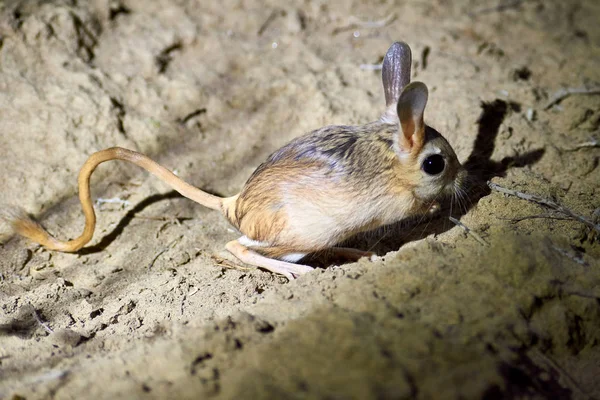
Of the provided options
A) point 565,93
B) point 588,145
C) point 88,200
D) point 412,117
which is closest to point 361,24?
point 565,93

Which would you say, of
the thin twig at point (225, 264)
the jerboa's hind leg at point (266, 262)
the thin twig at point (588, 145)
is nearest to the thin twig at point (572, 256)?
the jerboa's hind leg at point (266, 262)

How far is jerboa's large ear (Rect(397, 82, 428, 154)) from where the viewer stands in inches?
110

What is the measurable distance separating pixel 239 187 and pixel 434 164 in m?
1.57

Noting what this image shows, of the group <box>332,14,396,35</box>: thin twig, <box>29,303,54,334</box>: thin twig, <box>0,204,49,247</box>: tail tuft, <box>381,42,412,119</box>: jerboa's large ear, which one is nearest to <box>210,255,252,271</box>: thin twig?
<box>29,303,54,334</box>: thin twig

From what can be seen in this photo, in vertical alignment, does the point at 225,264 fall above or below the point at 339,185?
below

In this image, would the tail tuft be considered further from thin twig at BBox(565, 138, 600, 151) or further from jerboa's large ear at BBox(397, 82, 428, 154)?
thin twig at BBox(565, 138, 600, 151)

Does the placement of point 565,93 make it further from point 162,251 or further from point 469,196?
point 162,251

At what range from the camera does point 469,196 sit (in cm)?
351

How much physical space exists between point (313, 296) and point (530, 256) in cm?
105

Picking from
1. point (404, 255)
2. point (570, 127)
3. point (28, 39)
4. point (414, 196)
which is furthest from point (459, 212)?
point (28, 39)

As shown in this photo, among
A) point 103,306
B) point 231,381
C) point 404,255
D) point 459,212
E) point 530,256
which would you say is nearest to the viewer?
point 231,381

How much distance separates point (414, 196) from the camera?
329 centimetres

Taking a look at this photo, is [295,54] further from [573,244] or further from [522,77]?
[573,244]

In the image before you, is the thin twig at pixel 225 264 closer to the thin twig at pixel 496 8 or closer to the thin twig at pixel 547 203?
the thin twig at pixel 547 203
